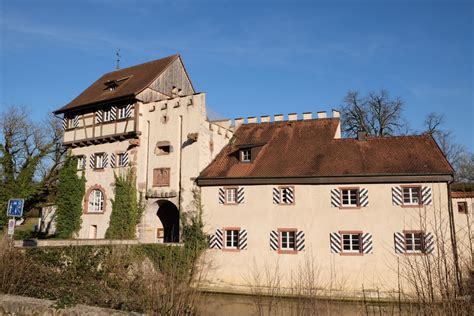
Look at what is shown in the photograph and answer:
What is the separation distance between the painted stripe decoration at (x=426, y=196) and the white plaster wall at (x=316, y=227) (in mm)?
228

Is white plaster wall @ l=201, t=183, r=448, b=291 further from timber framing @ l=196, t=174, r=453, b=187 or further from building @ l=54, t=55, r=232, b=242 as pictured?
building @ l=54, t=55, r=232, b=242

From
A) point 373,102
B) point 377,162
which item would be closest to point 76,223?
point 377,162

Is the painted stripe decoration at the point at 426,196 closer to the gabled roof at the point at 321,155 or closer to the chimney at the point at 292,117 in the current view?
the gabled roof at the point at 321,155

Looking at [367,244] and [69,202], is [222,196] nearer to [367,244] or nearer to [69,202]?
[367,244]

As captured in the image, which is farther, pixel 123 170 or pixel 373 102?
pixel 373 102

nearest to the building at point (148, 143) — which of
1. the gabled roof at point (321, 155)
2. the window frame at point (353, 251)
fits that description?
the gabled roof at point (321, 155)

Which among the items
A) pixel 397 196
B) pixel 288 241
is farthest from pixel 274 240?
pixel 397 196

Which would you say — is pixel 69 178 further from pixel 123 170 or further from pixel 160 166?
pixel 160 166

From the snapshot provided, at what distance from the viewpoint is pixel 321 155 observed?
66.8 feet

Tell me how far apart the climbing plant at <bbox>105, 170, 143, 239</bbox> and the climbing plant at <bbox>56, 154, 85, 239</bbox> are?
9.04 feet

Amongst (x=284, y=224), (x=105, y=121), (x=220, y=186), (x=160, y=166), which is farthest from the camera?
(x=105, y=121)

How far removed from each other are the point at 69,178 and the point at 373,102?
23.1m

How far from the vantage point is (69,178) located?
25.0 m

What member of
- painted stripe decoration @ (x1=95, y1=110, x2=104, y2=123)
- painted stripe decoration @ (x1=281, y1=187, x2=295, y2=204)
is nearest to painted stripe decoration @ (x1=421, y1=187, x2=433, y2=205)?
painted stripe decoration @ (x1=281, y1=187, x2=295, y2=204)
